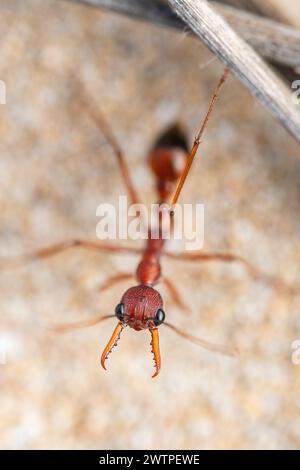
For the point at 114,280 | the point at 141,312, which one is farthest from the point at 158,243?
the point at 141,312

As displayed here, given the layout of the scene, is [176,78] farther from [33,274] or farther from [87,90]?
[33,274]

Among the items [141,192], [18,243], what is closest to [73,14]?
[141,192]

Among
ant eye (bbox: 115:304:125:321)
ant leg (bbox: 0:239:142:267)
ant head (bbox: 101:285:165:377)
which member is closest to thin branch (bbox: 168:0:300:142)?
ant head (bbox: 101:285:165:377)

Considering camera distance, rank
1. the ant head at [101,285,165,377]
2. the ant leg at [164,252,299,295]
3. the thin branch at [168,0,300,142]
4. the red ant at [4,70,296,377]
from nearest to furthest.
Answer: the thin branch at [168,0,300,142] < the ant head at [101,285,165,377] < the red ant at [4,70,296,377] < the ant leg at [164,252,299,295]

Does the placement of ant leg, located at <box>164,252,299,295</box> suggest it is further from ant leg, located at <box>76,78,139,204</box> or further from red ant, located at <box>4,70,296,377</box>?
ant leg, located at <box>76,78,139,204</box>

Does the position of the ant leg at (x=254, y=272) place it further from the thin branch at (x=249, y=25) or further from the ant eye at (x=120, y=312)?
the thin branch at (x=249, y=25)

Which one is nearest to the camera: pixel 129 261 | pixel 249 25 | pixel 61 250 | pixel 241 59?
pixel 241 59

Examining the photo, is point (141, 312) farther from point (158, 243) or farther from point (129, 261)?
point (129, 261)
